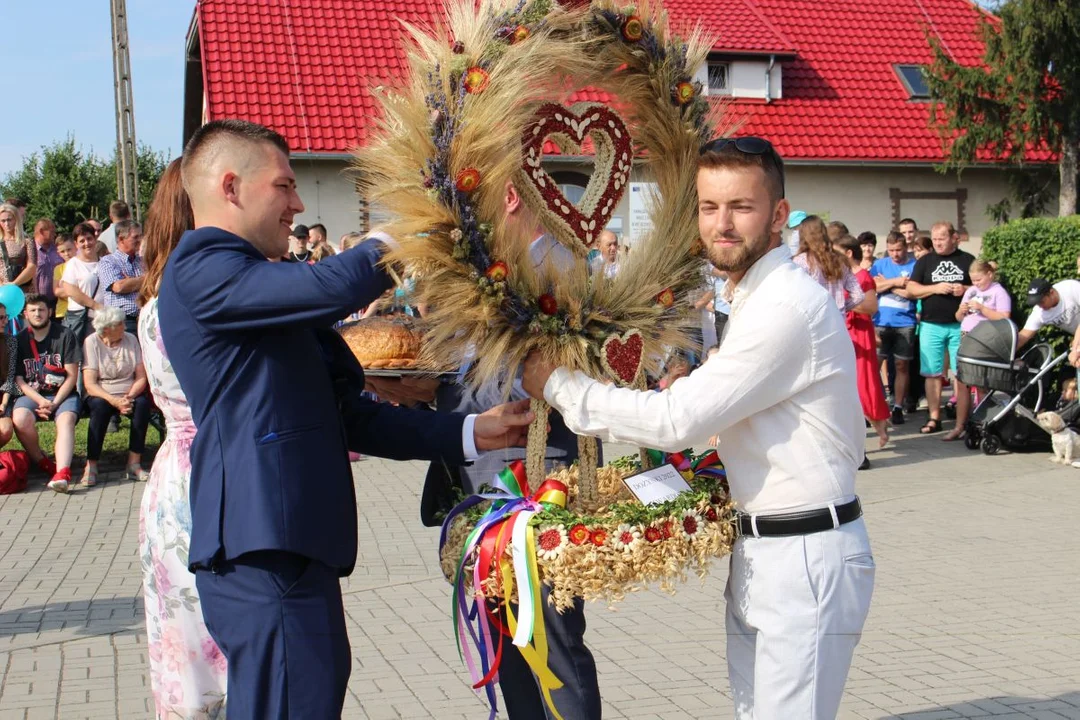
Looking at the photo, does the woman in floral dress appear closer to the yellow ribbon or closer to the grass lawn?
the yellow ribbon

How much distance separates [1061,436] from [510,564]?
8.46 meters

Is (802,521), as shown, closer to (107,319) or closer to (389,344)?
(389,344)

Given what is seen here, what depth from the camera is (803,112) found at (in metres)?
22.3

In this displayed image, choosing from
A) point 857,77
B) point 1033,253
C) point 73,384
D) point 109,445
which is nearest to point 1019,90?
point 857,77

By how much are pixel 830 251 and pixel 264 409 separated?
7.26 meters

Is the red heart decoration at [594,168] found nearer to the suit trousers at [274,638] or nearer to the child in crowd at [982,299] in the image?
the suit trousers at [274,638]

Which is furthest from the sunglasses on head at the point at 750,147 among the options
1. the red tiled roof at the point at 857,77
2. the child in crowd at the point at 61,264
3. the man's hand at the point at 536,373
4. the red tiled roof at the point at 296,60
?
the red tiled roof at the point at 857,77

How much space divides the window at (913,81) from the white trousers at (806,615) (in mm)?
21855

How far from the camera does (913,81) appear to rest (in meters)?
23.6

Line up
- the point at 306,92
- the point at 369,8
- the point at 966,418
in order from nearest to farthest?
the point at 966,418 < the point at 306,92 < the point at 369,8

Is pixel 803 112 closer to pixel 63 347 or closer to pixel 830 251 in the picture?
pixel 830 251

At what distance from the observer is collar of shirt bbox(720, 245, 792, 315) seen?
2.99m

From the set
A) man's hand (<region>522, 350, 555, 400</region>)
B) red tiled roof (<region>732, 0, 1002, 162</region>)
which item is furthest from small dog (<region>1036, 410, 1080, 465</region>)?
red tiled roof (<region>732, 0, 1002, 162</region>)

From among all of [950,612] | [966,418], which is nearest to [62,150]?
[966,418]
